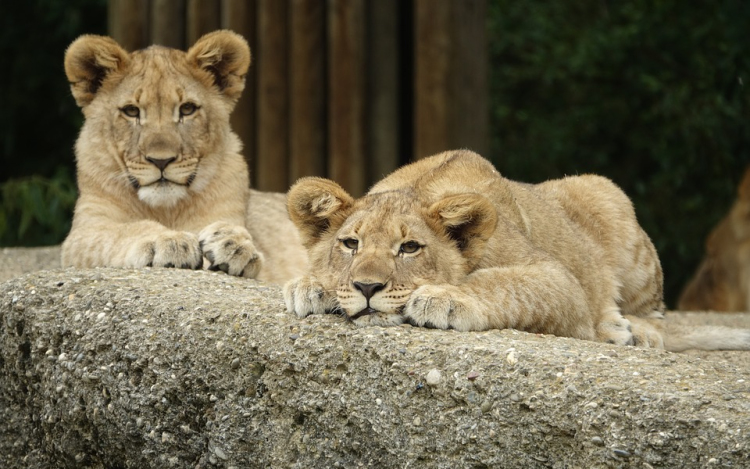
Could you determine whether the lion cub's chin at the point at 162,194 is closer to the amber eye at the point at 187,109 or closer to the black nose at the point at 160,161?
the black nose at the point at 160,161

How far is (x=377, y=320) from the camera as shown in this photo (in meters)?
3.79

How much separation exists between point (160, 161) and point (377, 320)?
198 centimetres

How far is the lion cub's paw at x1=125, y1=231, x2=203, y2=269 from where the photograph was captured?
5047mm

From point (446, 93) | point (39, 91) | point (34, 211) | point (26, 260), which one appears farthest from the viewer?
point (39, 91)

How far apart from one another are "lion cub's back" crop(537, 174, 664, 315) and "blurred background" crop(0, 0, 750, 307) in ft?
4.84

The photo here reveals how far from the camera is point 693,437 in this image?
304 cm

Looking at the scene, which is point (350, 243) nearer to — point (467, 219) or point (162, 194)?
point (467, 219)

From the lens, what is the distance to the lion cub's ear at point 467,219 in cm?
406

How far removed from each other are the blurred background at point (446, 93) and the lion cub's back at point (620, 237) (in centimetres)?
147

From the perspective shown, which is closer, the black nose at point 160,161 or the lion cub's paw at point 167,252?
the lion cub's paw at point 167,252

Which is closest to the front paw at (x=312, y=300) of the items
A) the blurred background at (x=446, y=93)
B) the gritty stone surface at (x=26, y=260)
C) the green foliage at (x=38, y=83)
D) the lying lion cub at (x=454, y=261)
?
the lying lion cub at (x=454, y=261)

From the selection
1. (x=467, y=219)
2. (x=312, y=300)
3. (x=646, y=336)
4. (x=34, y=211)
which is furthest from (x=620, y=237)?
(x=34, y=211)

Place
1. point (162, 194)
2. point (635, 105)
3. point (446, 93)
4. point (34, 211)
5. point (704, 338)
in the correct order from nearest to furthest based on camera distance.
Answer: point (704, 338), point (162, 194), point (446, 93), point (34, 211), point (635, 105)

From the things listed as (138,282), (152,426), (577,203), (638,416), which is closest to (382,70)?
(577,203)
